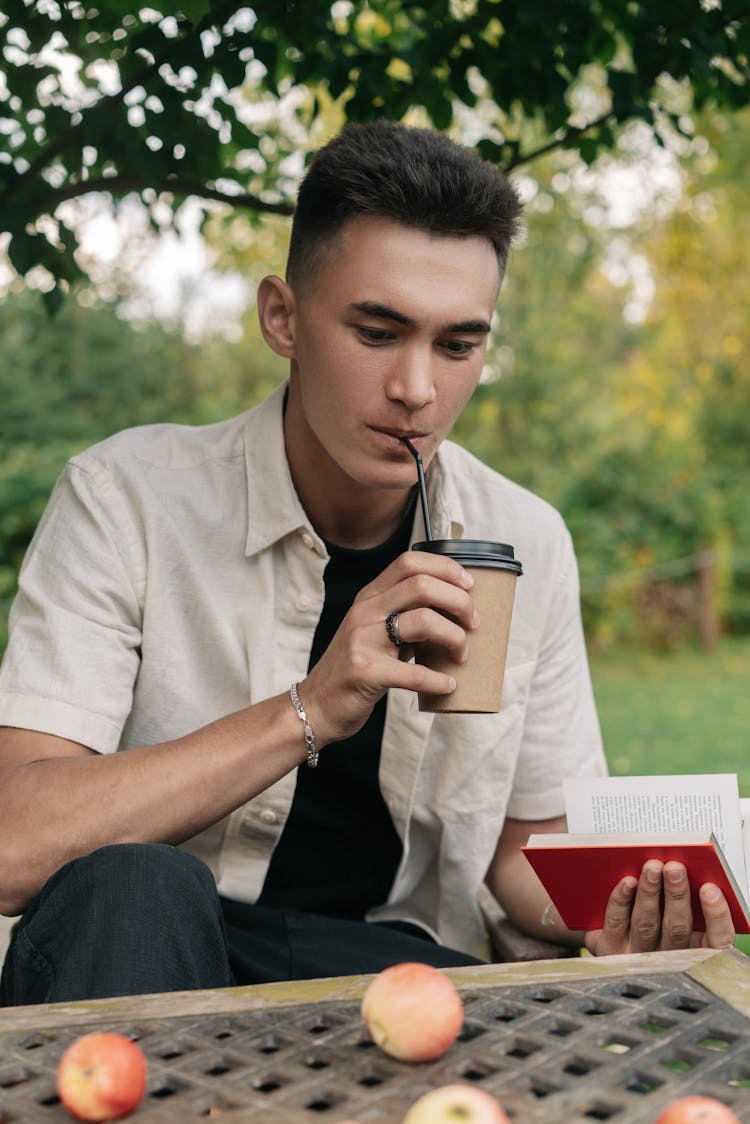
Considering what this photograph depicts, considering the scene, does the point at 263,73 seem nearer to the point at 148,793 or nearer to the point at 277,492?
the point at 277,492

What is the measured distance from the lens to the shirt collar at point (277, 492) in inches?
90.3

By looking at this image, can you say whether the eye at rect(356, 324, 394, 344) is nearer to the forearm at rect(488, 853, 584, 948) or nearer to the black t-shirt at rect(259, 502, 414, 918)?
the black t-shirt at rect(259, 502, 414, 918)

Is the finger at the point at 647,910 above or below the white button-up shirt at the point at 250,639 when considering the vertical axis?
below

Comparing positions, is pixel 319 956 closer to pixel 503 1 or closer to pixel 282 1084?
pixel 282 1084

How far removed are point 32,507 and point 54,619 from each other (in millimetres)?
6506

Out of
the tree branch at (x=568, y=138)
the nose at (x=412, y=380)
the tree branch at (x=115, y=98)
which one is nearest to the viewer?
the nose at (x=412, y=380)

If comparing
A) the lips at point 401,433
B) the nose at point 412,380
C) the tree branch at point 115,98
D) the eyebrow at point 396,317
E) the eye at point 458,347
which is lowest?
the lips at point 401,433

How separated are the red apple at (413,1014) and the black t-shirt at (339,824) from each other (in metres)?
1.06

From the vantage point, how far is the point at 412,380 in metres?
2.00

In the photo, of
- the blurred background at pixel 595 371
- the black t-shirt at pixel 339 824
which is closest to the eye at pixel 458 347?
the black t-shirt at pixel 339 824

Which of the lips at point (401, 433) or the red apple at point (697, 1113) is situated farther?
the lips at point (401, 433)

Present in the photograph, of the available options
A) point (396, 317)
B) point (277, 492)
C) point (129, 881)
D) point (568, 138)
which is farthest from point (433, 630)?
point (568, 138)

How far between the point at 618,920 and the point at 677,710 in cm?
694

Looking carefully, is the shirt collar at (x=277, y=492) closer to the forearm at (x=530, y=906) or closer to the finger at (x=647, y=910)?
the forearm at (x=530, y=906)
